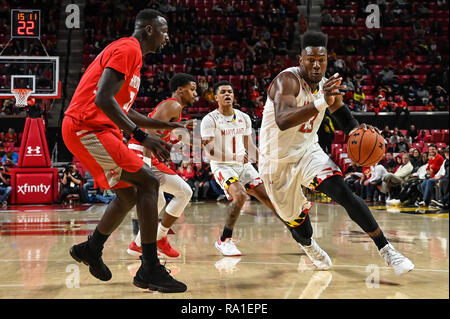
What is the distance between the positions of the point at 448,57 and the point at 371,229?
52.5 ft

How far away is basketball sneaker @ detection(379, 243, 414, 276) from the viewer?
3250 millimetres

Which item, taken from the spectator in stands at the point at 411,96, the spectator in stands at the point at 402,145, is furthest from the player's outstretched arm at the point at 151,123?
the spectator in stands at the point at 411,96

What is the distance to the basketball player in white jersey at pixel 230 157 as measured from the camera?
186 inches

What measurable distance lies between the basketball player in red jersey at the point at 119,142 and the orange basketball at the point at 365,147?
1.27 m

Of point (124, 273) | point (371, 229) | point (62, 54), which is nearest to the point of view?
point (371, 229)

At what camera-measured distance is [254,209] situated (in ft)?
32.1

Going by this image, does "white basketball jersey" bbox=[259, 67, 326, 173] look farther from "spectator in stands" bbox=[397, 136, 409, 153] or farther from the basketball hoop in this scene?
the basketball hoop

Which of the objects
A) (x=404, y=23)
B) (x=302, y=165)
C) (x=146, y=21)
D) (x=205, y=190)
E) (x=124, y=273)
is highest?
(x=404, y=23)

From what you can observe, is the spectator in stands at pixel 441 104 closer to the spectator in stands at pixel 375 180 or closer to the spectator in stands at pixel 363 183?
the spectator in stands at pixel 363 183

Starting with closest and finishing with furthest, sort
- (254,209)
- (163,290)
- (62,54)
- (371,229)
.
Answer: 1. (163,290)
2. (371,229)
3. (254,209)
4. (62,54)

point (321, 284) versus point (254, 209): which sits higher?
point (321, 284)

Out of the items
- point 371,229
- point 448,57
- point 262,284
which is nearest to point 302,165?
point 371,229

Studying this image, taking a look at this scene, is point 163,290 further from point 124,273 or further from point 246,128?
point 246,128

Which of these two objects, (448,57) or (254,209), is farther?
(448,57)
